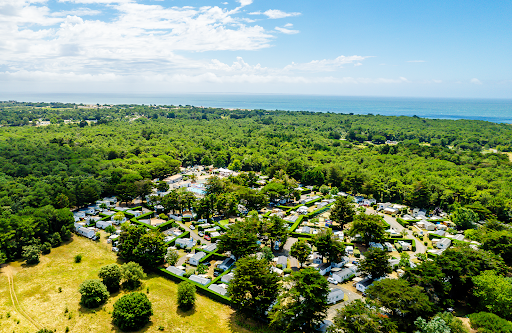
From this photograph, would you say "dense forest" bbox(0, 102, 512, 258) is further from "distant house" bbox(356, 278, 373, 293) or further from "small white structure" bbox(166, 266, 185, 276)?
"distant house" bbox(356, 278, 373, 293)

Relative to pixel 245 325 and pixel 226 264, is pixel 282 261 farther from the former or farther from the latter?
pixel 245 325

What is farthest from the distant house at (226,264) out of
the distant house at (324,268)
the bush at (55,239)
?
the bush at (55,239)

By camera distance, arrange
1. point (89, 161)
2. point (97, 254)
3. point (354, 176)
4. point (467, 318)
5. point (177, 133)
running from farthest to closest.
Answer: point (177, 133) → point (89, 161) → point (354, 176) → point (97, 254) → point (467, 318)

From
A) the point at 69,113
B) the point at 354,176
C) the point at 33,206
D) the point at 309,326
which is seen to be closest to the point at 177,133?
the point at 33,206

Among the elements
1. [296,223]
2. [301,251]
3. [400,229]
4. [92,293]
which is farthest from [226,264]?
[400,229]

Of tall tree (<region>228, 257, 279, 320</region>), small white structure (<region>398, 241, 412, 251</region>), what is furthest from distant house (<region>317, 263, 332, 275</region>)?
small white structure (<region>398, 241, 412, 251</region>)

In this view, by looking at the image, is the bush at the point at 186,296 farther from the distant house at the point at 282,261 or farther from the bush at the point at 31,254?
the bush at the point at 31,254

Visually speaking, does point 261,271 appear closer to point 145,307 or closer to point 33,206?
point 145,307
